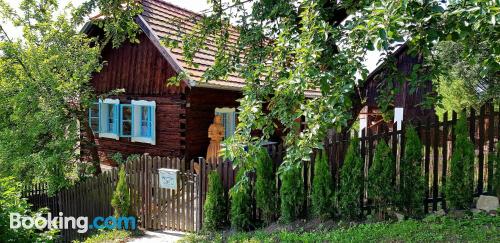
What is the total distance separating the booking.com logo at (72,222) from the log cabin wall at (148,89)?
10.3ft

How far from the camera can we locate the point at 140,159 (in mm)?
7789

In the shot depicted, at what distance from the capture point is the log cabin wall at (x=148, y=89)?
1128cm

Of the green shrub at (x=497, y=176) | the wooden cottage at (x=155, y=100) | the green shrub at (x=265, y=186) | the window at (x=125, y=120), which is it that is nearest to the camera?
the green shrub at (x=497, y=176)

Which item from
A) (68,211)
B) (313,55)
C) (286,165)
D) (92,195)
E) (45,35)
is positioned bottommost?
(68,211)

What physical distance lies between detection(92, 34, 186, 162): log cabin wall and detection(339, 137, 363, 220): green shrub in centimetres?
630

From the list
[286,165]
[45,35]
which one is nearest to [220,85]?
[45,35]

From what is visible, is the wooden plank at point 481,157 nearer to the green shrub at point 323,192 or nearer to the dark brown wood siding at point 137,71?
the green shrub at point 323,192

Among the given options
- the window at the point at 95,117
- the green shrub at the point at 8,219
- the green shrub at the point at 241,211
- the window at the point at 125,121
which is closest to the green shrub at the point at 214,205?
the green shrub at the point at 241,211

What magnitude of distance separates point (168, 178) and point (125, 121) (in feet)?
19.5

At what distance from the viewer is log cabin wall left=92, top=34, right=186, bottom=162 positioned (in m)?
11.3

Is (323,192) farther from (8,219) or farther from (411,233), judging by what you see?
(8,219)

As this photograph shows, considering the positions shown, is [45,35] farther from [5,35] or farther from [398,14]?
[398,14]

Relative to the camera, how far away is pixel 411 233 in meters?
4.95

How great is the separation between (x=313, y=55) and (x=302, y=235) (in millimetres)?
2958
